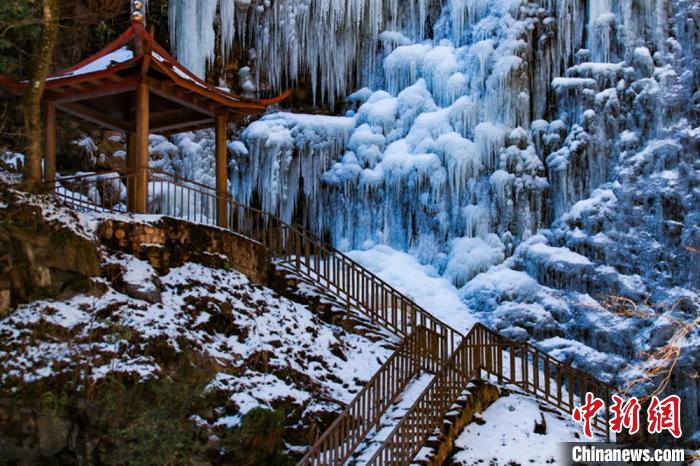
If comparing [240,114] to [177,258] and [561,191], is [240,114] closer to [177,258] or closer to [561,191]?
[177,258]

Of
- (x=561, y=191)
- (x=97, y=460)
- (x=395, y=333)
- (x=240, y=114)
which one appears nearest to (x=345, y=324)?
(x=395, y=333)

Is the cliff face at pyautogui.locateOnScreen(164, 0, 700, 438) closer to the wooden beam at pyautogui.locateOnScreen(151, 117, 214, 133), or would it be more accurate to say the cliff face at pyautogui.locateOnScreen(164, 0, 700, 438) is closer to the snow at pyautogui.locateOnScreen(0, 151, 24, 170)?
the wooden beam at pyautogui.locateOnScreen(151, 117, 214, 133)

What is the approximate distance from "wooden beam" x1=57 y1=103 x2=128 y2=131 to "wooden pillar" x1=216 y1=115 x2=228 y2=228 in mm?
2196

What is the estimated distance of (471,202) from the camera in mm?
21312

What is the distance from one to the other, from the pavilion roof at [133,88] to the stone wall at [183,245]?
2640 millimetres

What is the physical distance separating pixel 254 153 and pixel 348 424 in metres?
12.5

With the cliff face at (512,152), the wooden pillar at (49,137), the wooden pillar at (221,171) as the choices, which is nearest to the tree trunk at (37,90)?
the wooden pillar at (49,137)

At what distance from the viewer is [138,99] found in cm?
1448

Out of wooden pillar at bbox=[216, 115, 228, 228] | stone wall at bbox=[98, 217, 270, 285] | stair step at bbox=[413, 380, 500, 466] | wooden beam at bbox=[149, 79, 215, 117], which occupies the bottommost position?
stair step at bbox=[413, 380, 500, 466]

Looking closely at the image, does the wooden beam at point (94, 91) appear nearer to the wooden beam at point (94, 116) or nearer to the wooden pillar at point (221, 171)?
the wooden beam at point (94, 116)

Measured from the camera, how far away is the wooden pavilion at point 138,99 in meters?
14.2

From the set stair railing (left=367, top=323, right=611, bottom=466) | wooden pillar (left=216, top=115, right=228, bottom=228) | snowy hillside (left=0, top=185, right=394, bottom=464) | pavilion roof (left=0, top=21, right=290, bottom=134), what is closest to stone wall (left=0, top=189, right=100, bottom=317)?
snowy hillside (left=0, top=185, right=394, bottom=464)

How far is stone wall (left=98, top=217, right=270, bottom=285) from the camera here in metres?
13.6

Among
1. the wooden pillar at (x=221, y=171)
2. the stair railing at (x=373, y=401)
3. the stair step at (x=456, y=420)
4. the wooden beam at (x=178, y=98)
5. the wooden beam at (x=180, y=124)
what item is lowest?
the stair step at (x=456, y=420)
